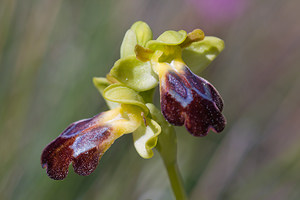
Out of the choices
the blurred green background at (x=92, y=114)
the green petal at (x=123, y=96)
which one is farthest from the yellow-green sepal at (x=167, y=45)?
the blurred green background at (x=92, y=114)

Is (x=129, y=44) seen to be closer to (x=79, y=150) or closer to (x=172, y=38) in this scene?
(x=172, y=38)

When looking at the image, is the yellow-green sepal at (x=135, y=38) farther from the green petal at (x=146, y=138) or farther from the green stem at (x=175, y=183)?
the green stem at (x=175, y=183)

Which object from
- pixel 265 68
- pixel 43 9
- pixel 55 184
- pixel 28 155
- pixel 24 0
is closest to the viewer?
pixel 55 184

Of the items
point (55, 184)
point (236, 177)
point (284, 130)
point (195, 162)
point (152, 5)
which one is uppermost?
point (152, 5)

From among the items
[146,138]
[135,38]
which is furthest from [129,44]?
[146,138]

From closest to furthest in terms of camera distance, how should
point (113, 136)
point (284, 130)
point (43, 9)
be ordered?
point (113, 136), point (43, 9), point (284, 130)

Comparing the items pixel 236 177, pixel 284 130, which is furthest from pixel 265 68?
pixel 236 177

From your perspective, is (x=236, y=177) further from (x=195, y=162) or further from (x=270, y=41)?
(x=270, y=41)
